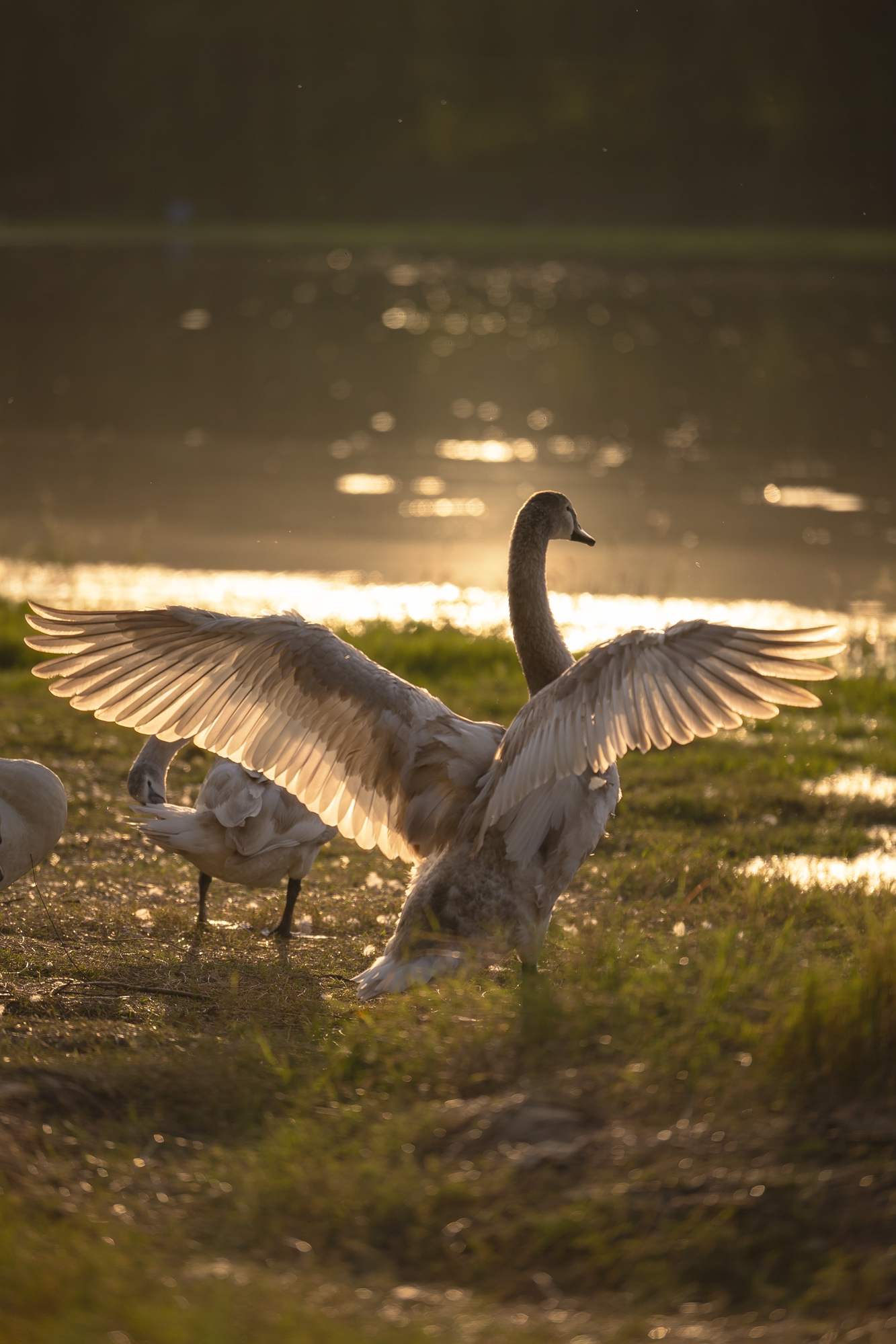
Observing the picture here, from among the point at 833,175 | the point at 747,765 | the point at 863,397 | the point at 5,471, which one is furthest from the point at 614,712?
the point at 833,175

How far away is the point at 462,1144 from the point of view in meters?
3.47

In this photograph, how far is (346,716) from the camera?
5199 millimetres

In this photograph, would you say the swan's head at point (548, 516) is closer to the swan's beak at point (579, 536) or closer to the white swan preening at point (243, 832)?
the swan's beak at point (579, 536)

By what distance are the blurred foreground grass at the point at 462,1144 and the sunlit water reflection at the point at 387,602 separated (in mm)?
6047

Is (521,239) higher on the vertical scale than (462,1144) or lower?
higher

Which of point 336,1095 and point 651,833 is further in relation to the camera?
point 651,833

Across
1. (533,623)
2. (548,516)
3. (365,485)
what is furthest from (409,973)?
(365,485)

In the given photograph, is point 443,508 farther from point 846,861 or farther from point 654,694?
point 654,694

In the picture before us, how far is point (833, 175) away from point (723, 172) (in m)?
5.65

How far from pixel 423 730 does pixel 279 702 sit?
0.54m

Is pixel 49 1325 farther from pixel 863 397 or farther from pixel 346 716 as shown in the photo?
pixel 863 397

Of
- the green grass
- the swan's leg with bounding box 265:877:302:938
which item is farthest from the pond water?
the green grass

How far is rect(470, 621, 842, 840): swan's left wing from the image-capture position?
14.2 ft

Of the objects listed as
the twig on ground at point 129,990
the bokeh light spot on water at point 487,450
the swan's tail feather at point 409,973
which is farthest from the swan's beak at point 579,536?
the bokeh light spot on water at point 487,450
